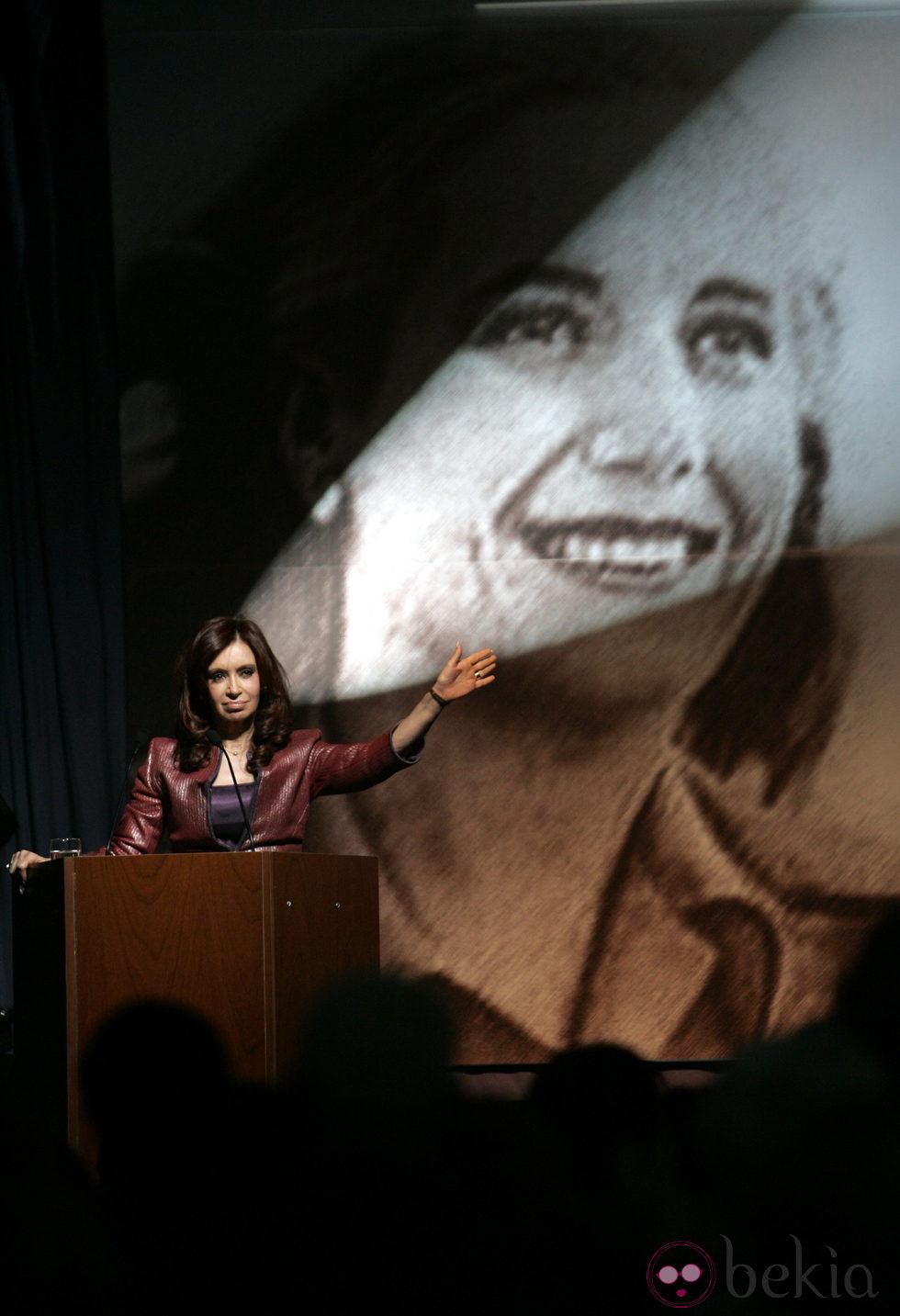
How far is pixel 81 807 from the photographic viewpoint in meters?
4.05

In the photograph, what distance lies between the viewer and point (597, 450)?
4184 mm

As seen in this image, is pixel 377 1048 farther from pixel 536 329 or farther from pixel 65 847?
pixel 536 329

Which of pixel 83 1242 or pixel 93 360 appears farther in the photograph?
pixel 93 360

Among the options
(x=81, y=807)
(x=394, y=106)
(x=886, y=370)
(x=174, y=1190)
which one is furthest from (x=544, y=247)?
(x=174, y=1190)

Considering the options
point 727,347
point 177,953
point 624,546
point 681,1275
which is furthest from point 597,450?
point 681,1275

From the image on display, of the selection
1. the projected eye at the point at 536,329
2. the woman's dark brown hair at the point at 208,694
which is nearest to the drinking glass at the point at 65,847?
the woman's dark brown hair at the point at 208,694

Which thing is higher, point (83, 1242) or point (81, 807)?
point (83, 1242)

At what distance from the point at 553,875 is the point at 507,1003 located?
430mm

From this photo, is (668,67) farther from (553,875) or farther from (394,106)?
(553,875)

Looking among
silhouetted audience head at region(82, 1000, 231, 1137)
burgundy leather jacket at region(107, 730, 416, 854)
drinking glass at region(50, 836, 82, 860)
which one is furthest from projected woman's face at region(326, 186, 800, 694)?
silhouetted audience head at region(82, 1000, 231, 1137)
